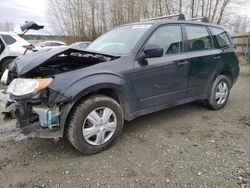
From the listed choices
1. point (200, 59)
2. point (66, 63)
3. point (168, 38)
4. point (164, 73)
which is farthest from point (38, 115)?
point (200, 59)

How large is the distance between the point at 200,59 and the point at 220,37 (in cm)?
93

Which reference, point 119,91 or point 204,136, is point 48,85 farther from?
point 204,136

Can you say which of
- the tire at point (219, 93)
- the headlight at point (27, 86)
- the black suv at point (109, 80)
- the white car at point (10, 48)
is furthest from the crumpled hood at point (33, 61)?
the white car at point (10, 48)

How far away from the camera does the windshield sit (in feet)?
12.2

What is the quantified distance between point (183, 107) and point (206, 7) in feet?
41.2

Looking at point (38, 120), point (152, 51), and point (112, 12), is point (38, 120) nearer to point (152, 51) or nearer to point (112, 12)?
point (152, 51)

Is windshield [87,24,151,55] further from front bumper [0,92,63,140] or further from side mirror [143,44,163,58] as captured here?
front bumper [0,92,63,140]

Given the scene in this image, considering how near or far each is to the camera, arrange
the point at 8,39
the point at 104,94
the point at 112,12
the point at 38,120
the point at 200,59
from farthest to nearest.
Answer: the point at 112,12
the point at 8,39
the point at 200,59
the point at 104,94
the point at 38,120

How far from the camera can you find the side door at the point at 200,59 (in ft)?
14.0

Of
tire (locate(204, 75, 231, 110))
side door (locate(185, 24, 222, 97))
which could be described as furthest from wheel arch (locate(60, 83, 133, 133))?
tire (locate(204, 75, 231, 110))

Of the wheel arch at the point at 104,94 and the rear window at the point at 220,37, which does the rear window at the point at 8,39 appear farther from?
the rear window at the point at 220,37

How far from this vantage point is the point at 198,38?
4.46m

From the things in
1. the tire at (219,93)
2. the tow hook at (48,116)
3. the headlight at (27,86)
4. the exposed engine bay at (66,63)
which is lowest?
the tire at (219,93)

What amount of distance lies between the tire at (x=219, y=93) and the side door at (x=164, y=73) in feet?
2.76
